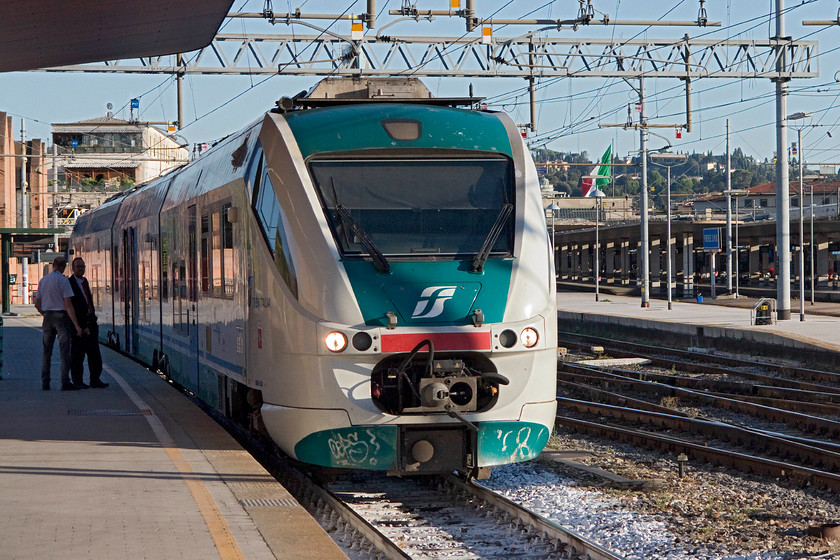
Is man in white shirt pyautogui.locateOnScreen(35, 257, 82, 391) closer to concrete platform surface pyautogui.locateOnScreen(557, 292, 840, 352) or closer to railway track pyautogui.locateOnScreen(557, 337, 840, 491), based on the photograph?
railway track pyautogui.locateOnScreen(557, 337, 840, 491)

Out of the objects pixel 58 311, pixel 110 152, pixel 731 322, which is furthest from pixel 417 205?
pixel 110 152

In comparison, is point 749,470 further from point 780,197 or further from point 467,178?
point 780,197

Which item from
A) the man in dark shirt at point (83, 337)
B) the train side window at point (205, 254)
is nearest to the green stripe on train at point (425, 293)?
the train side window at point (205, 254)

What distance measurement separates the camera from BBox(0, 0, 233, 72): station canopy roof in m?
9.95

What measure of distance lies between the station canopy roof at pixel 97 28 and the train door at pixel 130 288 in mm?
4627

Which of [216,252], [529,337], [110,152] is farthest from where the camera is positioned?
[110,152]

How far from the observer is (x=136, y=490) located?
7.77 m

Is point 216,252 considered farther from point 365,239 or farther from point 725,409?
point 725,409

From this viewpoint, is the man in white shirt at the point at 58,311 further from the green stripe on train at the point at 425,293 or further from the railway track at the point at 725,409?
the green stripe on train at the point at 425,293

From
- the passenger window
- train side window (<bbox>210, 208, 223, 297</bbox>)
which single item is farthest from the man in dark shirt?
the passenger window

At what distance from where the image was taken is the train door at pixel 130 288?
1761 centimetres

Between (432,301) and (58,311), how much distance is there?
24.1ft

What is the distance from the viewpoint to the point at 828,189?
355 feet

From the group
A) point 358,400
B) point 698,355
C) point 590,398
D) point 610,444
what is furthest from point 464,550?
point 698,355
